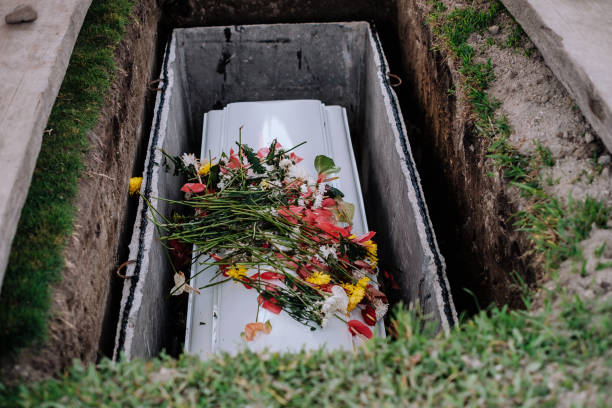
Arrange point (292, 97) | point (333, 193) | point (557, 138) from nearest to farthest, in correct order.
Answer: point (557, 138) → point (333, 193) → point (292, 97)

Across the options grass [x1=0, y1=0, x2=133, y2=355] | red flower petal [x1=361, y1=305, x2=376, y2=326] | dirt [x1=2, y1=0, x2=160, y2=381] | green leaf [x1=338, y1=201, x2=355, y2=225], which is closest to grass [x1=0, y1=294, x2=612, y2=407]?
dirt [x1=2, y1=0, x2=160, y2=381]

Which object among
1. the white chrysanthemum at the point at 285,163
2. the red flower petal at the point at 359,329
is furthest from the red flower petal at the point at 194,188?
the red flower petal at the point at 359,329

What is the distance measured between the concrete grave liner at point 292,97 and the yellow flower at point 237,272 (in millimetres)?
401

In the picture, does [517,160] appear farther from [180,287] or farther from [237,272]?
[180,287]

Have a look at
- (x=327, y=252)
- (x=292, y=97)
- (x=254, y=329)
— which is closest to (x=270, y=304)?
(x=254, y=329)

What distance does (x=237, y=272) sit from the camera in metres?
2.38

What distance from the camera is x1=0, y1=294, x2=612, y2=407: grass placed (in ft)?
4.52

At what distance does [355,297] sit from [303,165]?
1.05 m

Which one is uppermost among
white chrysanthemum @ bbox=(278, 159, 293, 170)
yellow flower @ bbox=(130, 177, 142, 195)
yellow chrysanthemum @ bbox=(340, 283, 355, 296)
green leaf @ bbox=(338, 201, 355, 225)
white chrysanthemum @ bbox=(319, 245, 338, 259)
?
white chrysanthemum @ bbox=(278, 159, 293, 170)

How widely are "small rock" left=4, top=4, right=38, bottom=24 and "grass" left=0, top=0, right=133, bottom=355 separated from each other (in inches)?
14.2

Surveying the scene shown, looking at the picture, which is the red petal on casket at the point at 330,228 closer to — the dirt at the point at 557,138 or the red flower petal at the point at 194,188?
the red flower petal at the point at 194,188

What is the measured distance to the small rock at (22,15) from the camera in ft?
7.81

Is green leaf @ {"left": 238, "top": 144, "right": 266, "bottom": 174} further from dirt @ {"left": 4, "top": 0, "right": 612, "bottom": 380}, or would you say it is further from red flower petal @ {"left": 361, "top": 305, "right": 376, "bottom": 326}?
red flower petal @ {"left": 361, "top": 305, "right": 376, "bottom": 326}

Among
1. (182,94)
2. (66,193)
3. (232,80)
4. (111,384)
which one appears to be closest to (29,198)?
(66,193)
